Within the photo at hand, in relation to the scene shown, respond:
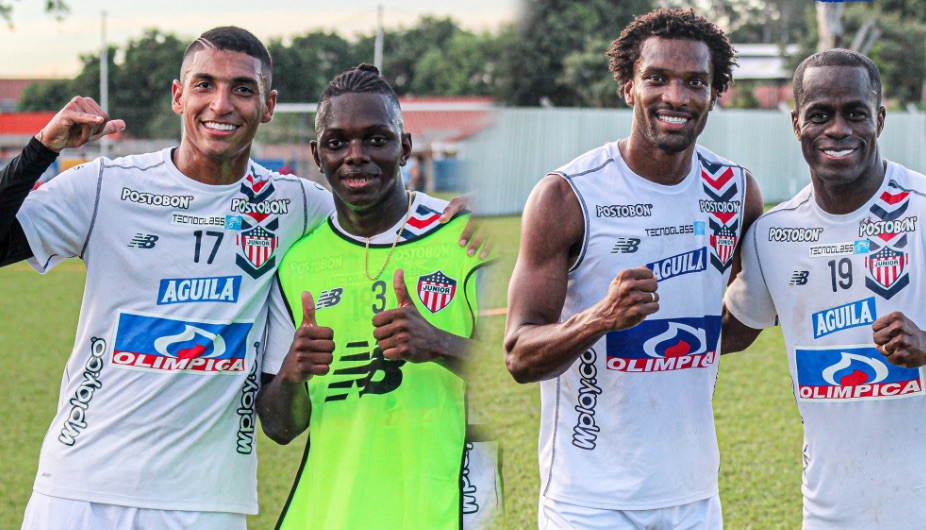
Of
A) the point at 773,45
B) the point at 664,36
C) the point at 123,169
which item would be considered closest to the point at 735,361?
the point at 664,36

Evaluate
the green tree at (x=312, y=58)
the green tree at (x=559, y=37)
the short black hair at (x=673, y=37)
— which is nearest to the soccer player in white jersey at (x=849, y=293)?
the short black hair at (x=673, y=37)

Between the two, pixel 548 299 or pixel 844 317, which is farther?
pixel 844 317

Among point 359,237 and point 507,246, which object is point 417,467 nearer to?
point 359,237

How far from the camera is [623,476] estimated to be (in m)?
3.21

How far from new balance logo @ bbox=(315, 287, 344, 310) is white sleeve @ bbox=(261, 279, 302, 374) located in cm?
11

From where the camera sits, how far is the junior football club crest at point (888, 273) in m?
3.34

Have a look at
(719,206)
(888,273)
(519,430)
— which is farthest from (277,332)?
(519,430)

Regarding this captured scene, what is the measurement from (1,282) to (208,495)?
1653 centimetres

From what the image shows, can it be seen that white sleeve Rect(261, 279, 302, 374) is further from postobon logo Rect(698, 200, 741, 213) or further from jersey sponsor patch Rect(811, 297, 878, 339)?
jersey sponsor patch Rect(811, 297, 878, 339)

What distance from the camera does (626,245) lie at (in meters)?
3.26

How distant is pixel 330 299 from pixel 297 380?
0.29 metres

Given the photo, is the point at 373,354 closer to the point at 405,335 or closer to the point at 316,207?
the point at 405,335

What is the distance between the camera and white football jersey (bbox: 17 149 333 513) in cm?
327

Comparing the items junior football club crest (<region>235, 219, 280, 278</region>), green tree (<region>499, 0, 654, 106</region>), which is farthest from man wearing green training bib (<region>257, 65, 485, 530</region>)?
green tree (<region>499, 0, 654, 106</region>)
